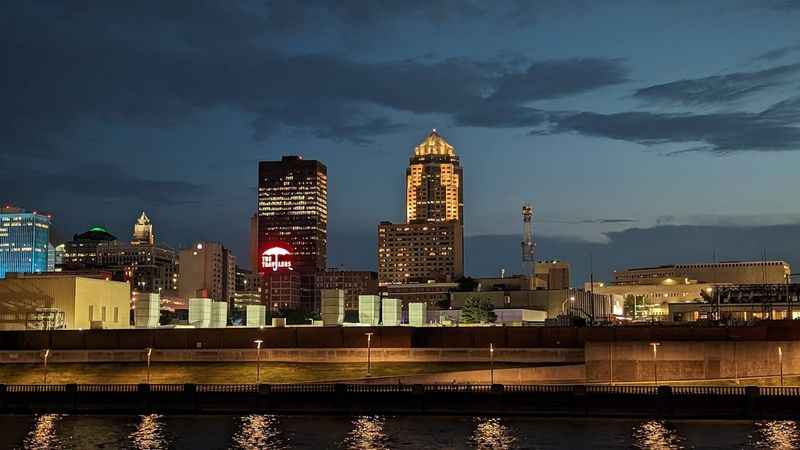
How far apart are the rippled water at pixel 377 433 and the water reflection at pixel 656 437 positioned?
0.07 metres

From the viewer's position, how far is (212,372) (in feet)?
360

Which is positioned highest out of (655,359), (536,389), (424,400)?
(655,359)

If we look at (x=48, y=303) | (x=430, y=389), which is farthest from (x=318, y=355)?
(x=48, y=303)

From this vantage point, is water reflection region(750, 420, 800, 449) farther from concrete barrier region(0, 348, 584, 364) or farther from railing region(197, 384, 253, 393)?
railing region(197, 384, 253, 393)

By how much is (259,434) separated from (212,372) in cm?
3341

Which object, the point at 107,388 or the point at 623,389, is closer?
the point at 623,389

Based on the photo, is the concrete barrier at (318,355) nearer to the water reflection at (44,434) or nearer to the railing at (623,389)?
the railing at (623,389)

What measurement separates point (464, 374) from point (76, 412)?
3727 cm

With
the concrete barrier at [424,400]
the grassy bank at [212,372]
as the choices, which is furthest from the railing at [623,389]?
the grassy bank at [212,372]

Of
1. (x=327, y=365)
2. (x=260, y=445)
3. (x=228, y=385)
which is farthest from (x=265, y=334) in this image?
(x=260, y=445)

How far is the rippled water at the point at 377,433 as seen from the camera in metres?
72.1

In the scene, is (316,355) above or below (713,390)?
above

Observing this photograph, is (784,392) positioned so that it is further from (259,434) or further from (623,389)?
(259,434)

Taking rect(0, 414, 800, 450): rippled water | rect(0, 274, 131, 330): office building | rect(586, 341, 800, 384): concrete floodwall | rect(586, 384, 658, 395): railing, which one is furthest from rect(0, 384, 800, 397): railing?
rect(0, 274, 131, 330): office building
